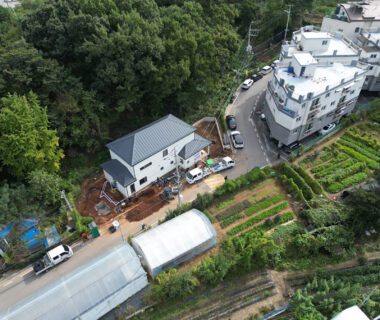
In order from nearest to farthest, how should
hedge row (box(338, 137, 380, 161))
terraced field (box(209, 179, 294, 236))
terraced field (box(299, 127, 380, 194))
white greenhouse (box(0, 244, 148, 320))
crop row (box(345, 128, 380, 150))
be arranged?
white greenhouse (box(0, 244, 148, 320)) → terraced field (box(209, 179, 294, 236)) → terraced field (box(299, 127, 380, 194)) → hedge row (box(338, 137, 380, 161)) → crop row (box(345, 128, 380, 150))

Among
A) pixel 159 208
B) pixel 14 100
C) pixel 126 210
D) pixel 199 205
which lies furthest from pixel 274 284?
pixel 14 100

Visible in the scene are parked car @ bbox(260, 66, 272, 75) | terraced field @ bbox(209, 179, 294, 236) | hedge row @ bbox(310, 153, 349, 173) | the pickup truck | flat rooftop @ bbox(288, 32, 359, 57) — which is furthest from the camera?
parked car @ bbox(260, 66, 272, 75)

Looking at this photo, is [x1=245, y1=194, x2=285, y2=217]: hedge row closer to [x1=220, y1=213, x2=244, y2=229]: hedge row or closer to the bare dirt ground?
[x1=220, y1=213, x2=244, y2=229]: hedge row

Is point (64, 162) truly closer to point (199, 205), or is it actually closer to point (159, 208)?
point (159, 208)

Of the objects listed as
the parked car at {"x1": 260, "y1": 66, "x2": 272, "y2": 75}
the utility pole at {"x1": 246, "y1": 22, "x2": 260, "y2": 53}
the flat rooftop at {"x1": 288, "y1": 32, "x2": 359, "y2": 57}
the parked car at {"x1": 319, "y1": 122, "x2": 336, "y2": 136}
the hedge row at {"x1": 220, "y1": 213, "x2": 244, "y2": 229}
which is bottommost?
the hedge row at {"x1": 220, "y1": 213, "x2": 244, "y2": 229}

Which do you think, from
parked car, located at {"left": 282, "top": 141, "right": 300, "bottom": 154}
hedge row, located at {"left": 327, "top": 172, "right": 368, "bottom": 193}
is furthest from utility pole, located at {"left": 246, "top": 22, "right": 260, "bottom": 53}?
hedge row, located at {"left": 327, "top": 172, "right": 368, "bottom": 193}

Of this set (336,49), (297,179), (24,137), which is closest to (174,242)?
(297,179)
